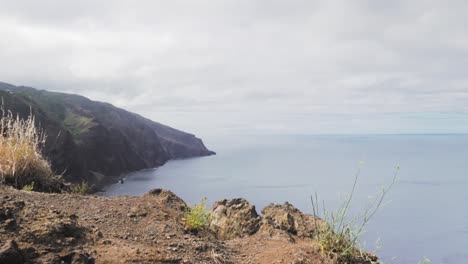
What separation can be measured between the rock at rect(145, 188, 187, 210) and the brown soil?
0.70ft

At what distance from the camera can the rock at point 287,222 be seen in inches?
333

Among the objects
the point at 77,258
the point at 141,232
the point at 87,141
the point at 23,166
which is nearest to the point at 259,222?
the point at 141,232

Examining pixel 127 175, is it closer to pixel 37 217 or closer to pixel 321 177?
pixel 321 177

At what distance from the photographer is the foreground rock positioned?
18.1 ft

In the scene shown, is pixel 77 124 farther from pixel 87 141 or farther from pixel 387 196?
pixel 387 196

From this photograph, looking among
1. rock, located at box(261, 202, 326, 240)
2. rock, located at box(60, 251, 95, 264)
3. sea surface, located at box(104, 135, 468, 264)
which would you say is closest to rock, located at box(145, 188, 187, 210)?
rock, located at box(261, 202, 326, 240)

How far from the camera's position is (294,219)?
30.6 feet

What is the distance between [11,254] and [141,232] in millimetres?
2411

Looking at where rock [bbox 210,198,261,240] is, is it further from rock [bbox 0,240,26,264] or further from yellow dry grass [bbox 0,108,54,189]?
yellow dry grass [bbox 0,108,54,189]

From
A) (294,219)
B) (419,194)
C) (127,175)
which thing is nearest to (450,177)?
(419,194)

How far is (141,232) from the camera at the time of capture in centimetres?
697

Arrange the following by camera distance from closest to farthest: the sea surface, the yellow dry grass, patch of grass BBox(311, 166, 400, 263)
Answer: patch of grass BBox(311, 166, 400, 263), the yellow dry grass, the sea surface

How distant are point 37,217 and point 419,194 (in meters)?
127

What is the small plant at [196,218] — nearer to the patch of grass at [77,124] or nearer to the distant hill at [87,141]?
the distant hill at [87,141]
